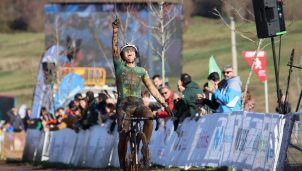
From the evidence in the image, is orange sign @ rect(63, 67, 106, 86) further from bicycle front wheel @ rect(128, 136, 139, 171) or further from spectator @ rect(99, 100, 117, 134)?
bicycle front wheel @ rect(128, 136, 139, 171)

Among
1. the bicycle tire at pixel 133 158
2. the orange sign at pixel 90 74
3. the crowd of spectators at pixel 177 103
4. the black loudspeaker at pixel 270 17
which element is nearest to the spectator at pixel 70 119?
the crowd of spectators at pixel 177 103

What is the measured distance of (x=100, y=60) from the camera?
59.3m

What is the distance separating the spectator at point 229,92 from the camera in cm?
1998

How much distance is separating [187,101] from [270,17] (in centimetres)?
269

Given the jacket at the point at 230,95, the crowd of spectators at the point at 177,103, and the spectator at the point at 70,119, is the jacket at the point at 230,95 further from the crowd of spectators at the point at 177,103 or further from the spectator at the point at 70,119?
the spectator at the point at 70,119

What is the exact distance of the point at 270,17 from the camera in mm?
19750

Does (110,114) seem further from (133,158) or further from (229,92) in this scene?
(133,158)

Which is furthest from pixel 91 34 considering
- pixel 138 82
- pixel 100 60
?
pixel 138 82

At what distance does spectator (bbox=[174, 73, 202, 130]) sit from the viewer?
21484mm

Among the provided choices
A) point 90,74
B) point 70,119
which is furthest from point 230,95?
point 90,74

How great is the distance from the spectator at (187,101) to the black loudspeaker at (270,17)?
2.19 metres

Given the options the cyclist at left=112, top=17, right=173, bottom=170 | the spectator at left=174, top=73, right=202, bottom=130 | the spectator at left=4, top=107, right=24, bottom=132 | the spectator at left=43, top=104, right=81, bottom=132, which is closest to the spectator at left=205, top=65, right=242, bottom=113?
the spectator at left=174, top=73, right=202, bottom=130

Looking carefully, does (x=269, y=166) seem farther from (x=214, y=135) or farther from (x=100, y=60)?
(x=100, y=60)

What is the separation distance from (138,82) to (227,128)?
324cm
